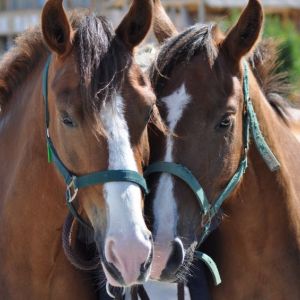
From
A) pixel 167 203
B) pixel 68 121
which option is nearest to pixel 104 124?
pixel 68 121

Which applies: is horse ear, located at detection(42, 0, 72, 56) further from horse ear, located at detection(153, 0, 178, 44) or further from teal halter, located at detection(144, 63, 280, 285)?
horse ear, located at detection(153, 0, 178, 44)

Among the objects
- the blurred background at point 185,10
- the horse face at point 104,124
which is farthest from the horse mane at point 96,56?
the blurred background at point 185,10

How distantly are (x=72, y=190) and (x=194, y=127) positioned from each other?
617mm

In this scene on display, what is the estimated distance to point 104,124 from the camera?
8.40 ft

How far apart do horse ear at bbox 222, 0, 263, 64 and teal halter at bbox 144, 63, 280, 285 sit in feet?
0.41

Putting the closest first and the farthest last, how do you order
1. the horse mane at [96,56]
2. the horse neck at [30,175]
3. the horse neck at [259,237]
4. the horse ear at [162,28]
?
the horse mane at [96,56] → the horse neck at [30,175] → the horse neck at [259,237] → the horse ear at [162,28]

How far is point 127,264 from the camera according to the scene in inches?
95.7

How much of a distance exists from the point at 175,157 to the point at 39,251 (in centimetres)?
77

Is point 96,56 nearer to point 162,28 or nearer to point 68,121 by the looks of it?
point 68,121

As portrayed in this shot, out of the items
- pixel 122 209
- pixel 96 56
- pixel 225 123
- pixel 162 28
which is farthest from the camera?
pixel 162 28

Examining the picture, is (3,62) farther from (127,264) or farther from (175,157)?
(127,264)

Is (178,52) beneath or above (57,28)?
beneath

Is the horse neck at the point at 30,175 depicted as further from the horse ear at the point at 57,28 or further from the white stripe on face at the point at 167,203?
the white stripe on face at the point at 167,203

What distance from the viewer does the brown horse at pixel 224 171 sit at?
2816 millimetres
